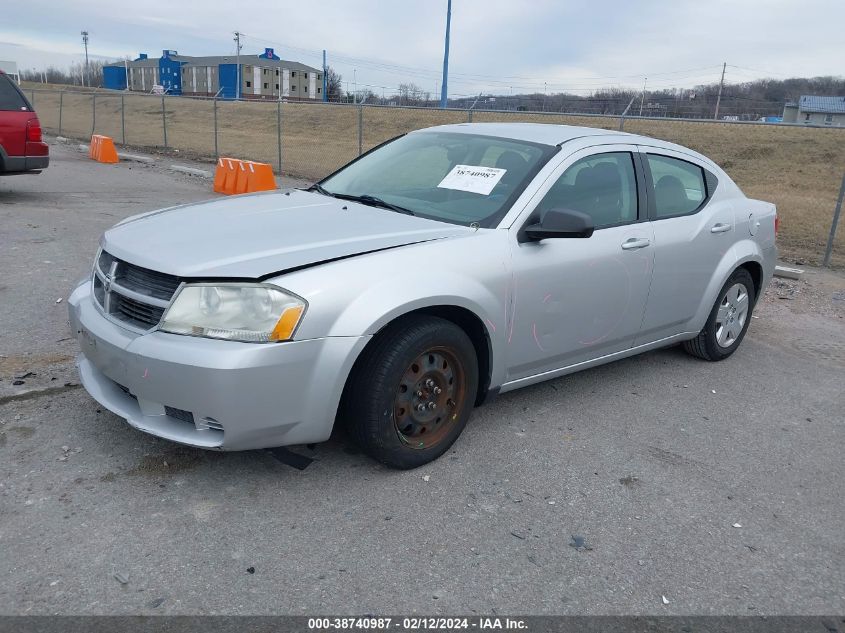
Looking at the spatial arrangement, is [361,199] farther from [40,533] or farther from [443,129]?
[40,533]

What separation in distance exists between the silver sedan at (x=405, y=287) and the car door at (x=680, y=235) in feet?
0.05

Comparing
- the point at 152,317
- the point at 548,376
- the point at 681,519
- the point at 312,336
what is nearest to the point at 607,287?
the point at 548,376

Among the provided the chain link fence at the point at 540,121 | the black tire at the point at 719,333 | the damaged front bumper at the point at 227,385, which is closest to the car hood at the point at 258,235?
the damaged front bumper at the point at 227,385

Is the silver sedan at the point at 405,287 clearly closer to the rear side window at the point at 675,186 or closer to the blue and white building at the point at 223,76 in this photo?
the rear side window at the point at 675,186

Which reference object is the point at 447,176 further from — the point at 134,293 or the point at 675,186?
the point at 134,293

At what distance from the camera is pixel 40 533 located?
9.33ft

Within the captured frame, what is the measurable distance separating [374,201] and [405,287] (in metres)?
1.11

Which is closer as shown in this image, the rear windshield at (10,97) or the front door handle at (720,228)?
the front door handle at (720,228)

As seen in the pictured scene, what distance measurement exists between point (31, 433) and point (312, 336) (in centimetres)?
171

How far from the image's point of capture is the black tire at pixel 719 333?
5.25 meters

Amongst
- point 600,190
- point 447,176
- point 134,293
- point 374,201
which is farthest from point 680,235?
point 134,293

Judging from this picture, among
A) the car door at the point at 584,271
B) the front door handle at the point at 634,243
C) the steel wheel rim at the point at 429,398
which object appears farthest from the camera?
the front door handle at the point at 634,243

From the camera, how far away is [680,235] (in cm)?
472

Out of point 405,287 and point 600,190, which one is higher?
point 600,190
